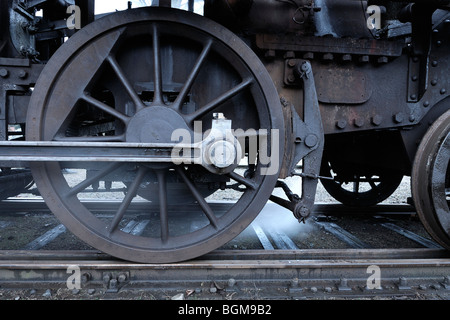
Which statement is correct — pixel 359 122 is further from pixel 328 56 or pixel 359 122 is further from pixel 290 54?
pixel 290 54

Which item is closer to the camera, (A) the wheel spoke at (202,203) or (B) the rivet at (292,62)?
(A) the wheel spoke at (202,203)

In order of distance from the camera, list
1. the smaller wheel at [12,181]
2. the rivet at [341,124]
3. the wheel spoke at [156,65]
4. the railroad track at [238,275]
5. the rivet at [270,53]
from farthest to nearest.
A: the smaller wheel at [12,181], the rivet at [341,124], the rivet at [270,53], the wheel spoke at [156,65], the railroad track at [238,275]

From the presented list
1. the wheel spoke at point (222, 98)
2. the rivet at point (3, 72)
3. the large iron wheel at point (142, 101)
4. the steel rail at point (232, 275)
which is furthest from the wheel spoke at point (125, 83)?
the steel rail at point (232, 275)

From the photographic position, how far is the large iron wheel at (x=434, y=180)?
2.25 meters

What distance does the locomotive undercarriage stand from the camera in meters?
2.11

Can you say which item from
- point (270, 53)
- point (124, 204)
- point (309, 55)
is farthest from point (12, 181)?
point (309, 55)

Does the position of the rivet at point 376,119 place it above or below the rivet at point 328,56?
below

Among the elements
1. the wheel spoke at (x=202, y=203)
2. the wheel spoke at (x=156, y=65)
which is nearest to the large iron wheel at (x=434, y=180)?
the wheel spoke at (x=202, y=203)

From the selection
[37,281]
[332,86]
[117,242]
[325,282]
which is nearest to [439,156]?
[332,86]

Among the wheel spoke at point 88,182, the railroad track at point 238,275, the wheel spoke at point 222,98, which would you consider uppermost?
the wheel spoke at point 222,98

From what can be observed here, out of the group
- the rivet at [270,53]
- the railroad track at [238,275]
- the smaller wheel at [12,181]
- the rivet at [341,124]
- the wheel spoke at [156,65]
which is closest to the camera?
the railroad track at [238,275]

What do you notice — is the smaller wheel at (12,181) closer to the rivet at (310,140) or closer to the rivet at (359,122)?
the rivet at (310,140)

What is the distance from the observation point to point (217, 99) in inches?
89.0

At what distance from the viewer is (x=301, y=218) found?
94.8 inches
